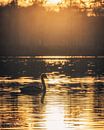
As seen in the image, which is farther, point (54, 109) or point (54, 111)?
point (54, 109)

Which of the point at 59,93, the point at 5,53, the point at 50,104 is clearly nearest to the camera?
the point at 50,104

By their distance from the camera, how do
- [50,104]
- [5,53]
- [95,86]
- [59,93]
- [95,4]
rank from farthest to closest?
[5,53], [95,4], [95,86], [59,93], [50,104]

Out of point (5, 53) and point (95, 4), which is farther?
point (5, 53)

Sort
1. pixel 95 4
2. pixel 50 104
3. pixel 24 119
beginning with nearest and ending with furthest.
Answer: pixel 24 119 < pixel 50 104 < pixel 95 4

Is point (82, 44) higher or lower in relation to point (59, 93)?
lower

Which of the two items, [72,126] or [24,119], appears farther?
[24,119]

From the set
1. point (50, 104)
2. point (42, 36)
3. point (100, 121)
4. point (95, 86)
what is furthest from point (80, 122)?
point (42, 36)

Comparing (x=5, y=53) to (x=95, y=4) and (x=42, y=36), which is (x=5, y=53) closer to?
(x=42, y=36)

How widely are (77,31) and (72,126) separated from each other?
114 m

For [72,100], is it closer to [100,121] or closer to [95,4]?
[100,121]

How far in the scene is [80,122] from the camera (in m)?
21.4

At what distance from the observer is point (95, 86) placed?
3719 cm

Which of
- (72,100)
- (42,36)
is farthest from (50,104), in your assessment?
(42,36)

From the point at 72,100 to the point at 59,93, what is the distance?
11.6 feet
